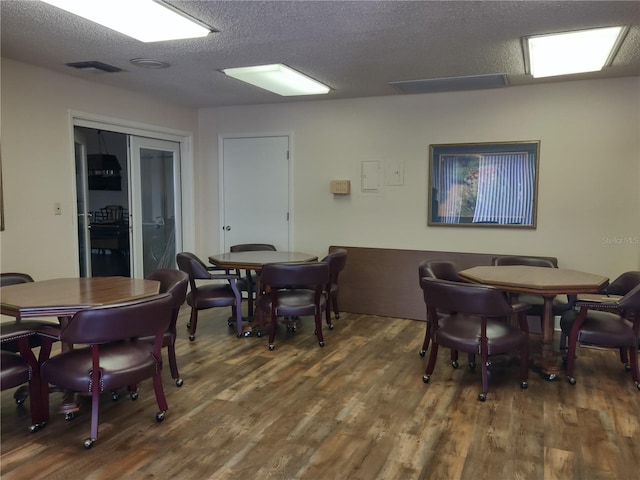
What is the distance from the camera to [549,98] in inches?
191

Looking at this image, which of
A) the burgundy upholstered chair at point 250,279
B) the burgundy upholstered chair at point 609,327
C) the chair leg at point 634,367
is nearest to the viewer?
the burgundy upholstered chair at point 609,327

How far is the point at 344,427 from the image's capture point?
9.40 feet

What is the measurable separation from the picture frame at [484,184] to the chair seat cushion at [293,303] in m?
1.86

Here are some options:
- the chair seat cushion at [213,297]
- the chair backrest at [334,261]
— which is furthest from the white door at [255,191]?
the chair seat cushion at [213,297]

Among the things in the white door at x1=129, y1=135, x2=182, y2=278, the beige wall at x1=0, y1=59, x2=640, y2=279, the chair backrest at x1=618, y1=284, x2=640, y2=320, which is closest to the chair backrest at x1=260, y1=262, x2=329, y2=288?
the beige wall at x1=0, y1=59, x2=640, y2=279

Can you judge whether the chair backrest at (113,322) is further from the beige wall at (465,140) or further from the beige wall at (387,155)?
the beige wall at (465,140)

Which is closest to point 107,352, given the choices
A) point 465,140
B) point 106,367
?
point 106,367

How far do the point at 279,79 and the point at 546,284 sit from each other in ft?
10.0

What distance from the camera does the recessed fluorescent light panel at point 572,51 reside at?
3344 mm

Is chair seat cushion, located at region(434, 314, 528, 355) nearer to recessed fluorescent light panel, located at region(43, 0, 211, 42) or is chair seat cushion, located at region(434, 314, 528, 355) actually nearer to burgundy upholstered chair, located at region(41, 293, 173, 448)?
burgundy upholstered chair, located at region(41, 293, 173, 448)

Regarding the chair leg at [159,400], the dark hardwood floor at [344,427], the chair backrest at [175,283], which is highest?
the chair backrest at [175,283]

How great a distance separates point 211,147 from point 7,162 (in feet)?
8.93

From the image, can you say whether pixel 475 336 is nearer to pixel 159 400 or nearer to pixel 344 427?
pixel 344 427

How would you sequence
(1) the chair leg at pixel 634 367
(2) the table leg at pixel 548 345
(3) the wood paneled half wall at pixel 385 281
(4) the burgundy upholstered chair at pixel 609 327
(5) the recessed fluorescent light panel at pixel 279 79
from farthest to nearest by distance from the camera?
(3) the wood paneled half wall at pixel 385 281
(5) the recessed fluorescent light panel at pixel 279 79
(2) the table leg at pixel 548 345
(1) the chair leg at pixel 634 367
(4) the burgundy upholstered chair at pixel 609 327
